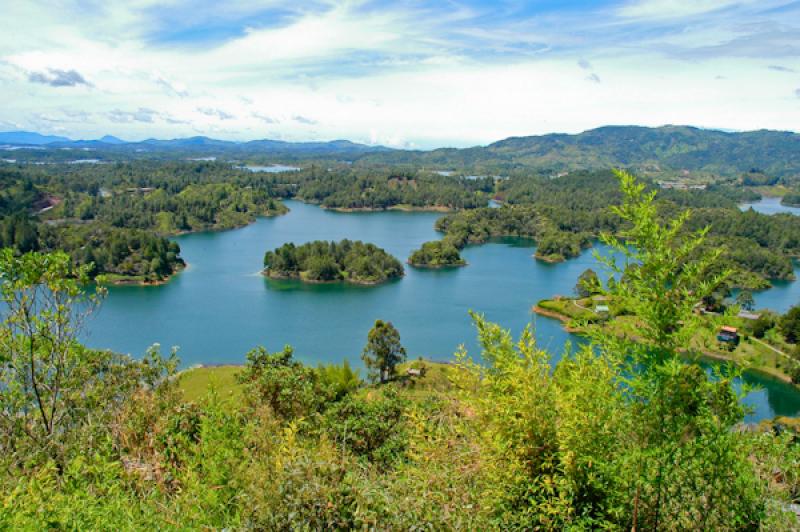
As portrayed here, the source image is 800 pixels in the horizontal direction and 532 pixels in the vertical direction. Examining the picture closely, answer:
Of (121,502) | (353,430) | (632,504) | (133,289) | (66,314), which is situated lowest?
(133,289)

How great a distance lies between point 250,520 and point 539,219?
244ft

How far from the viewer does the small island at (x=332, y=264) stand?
1887 inches

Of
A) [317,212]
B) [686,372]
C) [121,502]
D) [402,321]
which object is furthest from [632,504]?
[317,212]

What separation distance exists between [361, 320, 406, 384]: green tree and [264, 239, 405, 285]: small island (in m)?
21.2

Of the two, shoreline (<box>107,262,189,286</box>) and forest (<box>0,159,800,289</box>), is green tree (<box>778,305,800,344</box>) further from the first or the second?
shoreline (<box>107,262,189,286</box>)

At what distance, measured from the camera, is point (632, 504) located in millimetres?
4402

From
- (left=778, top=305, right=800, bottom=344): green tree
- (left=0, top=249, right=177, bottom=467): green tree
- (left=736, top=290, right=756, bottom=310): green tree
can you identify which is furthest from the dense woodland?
(left=0, top=249, right=177, bottom=467): green tree

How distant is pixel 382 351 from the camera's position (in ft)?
→ 82.9

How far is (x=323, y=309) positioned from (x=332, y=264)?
30.8 ft

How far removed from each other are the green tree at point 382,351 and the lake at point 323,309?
12.1 ft

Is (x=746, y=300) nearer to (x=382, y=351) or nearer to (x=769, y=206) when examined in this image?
(x=382, y=351)

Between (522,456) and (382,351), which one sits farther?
(382,351)

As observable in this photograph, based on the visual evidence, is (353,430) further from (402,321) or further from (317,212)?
(317,212)

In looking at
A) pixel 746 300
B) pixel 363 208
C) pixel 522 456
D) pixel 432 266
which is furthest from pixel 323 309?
pixel 363 208
